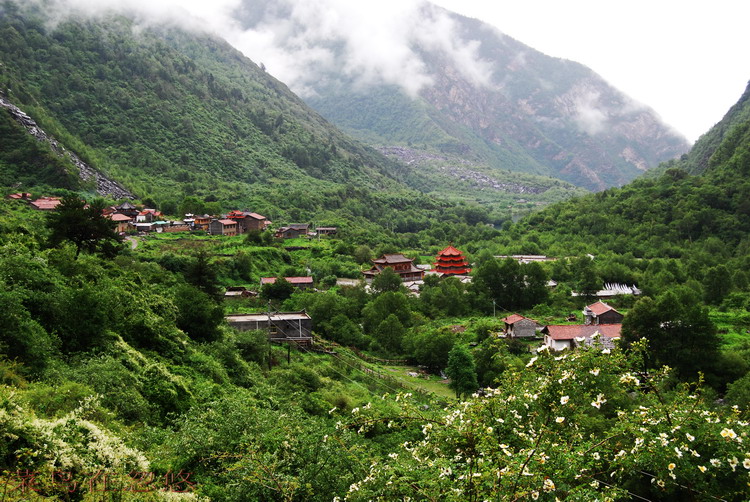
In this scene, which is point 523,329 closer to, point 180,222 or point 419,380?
point 419,380

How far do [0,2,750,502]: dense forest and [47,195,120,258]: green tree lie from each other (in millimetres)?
191

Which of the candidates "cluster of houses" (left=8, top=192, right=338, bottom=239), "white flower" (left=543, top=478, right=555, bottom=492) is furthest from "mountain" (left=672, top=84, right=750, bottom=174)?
"white flower" (left=543, top=478, right=555, bottom=492)

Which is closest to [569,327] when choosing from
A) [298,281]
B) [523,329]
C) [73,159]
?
[523,329]

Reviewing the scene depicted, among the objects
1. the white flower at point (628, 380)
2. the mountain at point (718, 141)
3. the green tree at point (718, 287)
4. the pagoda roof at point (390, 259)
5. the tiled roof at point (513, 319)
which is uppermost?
the mountain at point (718, 141)

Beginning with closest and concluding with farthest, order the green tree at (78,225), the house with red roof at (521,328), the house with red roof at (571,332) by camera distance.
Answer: the green tree at (78,225), the house with red roof at (571,332), the house with red roof at (521,328)

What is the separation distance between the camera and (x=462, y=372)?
1171 inches

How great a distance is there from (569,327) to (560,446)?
30990mm

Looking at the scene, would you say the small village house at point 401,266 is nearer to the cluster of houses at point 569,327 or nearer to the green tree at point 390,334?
the green tree at point 390,334

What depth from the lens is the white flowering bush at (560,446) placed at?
6.60 metres

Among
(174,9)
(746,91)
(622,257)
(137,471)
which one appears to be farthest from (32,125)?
(746,91)

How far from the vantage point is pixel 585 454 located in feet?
24.3

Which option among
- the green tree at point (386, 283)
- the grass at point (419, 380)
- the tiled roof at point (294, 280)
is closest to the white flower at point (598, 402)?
the grass at point (419, 380)

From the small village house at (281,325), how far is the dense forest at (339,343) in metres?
1.28

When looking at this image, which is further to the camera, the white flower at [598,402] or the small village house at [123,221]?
the small village house at [123,221]
